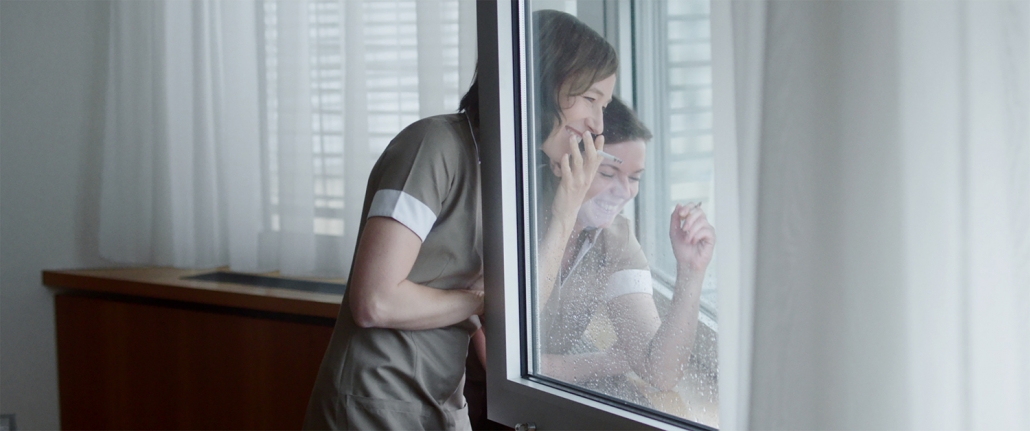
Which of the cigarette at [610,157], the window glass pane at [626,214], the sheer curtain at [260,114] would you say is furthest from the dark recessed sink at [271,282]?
the cigarette at [610,157]

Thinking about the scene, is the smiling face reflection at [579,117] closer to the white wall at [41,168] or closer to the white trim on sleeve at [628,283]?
the white trim on sleeve at [628,283]

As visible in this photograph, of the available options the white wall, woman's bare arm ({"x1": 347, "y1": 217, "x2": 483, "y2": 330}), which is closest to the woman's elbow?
woman's bare arm ({"x1": 347, "y1": 217, "x2": 483, "y2": 330})

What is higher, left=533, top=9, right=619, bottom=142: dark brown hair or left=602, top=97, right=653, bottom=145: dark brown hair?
left=533, top=9, right=619, bottom=142: dark brown hair

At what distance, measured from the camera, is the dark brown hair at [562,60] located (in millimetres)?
1051

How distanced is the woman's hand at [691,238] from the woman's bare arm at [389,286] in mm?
392

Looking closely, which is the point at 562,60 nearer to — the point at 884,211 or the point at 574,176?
the point at 574,176

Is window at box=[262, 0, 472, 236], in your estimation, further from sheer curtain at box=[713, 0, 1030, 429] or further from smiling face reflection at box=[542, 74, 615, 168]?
sheer curtain at box=[713, 0, 1030, 429]

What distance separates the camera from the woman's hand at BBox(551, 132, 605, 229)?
3.53 feet

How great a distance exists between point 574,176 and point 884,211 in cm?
53

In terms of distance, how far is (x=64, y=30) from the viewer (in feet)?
7.95

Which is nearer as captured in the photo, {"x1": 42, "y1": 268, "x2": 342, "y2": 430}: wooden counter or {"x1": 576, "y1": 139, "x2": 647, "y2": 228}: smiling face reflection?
{"x1": 576, "y1": 139, "x2": 647, "y2": 228}: smiling face reflection

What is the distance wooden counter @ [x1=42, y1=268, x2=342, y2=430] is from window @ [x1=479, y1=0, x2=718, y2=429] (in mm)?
761

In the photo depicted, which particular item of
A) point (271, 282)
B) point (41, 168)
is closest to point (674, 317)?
point (271, 282)

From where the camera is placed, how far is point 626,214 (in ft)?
3.33
